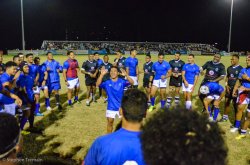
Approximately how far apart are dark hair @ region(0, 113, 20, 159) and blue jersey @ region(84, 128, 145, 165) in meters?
0.90

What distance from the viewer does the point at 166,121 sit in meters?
1.42

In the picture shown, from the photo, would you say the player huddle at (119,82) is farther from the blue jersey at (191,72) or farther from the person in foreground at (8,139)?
the person in foreground at (8,139)

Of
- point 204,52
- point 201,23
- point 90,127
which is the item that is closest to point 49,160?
point 90,127

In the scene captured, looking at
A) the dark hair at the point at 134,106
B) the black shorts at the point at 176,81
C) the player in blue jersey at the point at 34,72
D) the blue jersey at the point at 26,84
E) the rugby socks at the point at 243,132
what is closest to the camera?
the dark hair at the point at 134,106

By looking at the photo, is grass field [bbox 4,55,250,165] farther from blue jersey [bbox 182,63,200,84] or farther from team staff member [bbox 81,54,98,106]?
blue jersey [bbox 182,63,200,84]

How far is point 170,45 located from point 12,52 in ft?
103

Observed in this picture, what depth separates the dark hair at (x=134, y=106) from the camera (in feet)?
9.66

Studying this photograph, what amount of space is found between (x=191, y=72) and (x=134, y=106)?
8394mm

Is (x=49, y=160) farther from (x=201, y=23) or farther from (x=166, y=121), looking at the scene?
(x=201, y=23)

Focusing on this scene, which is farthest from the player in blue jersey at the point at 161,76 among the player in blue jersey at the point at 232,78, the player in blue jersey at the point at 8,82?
the player in blue jersey at the point at 8,82

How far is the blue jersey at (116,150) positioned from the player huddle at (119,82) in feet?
9.12

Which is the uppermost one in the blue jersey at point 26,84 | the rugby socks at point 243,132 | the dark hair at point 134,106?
the dark hair at point 134,106

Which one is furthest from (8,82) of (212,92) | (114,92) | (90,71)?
(212,92)

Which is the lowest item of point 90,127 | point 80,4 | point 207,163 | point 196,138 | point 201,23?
point 90,127
